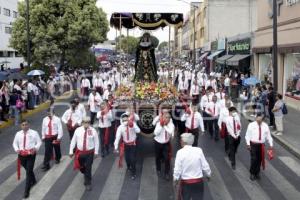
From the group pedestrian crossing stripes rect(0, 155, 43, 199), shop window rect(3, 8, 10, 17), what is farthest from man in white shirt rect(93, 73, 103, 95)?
shop window rect(3, 8, 10, 17)

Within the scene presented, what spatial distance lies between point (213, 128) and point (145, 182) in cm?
551

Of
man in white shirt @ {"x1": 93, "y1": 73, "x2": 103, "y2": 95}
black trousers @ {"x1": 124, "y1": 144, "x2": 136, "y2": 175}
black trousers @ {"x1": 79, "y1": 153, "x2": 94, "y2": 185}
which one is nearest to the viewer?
black trousers @ {"x1": 79, "y1": 153, "x2": 94, "y2": 185}

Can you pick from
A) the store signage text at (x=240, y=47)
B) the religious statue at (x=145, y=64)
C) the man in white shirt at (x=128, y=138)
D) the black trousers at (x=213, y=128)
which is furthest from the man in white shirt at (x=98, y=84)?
the man in white shirt at (x=128, y=138)

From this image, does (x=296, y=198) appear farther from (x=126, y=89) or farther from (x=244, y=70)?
(x=244, y=70)

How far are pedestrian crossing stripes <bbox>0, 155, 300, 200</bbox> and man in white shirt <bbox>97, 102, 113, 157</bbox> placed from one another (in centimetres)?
82

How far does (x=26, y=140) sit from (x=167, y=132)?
3150mm

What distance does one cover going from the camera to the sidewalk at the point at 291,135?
13039 millimetres

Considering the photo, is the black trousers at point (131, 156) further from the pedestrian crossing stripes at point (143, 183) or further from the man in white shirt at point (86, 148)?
the man in white shirt at point (86, 148)

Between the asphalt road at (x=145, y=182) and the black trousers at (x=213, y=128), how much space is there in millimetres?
1739

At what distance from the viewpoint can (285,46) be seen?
21641 millimetres

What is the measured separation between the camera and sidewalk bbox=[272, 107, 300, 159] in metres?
13.0

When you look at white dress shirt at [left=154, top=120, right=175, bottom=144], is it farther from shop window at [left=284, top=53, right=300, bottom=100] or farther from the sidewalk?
shop window at [left=284, top=53, right=300, bottom=100]

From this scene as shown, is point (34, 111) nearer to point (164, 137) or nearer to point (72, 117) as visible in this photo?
point (72, 117)

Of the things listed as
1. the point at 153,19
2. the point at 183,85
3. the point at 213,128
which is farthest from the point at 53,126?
the point at 183,85
